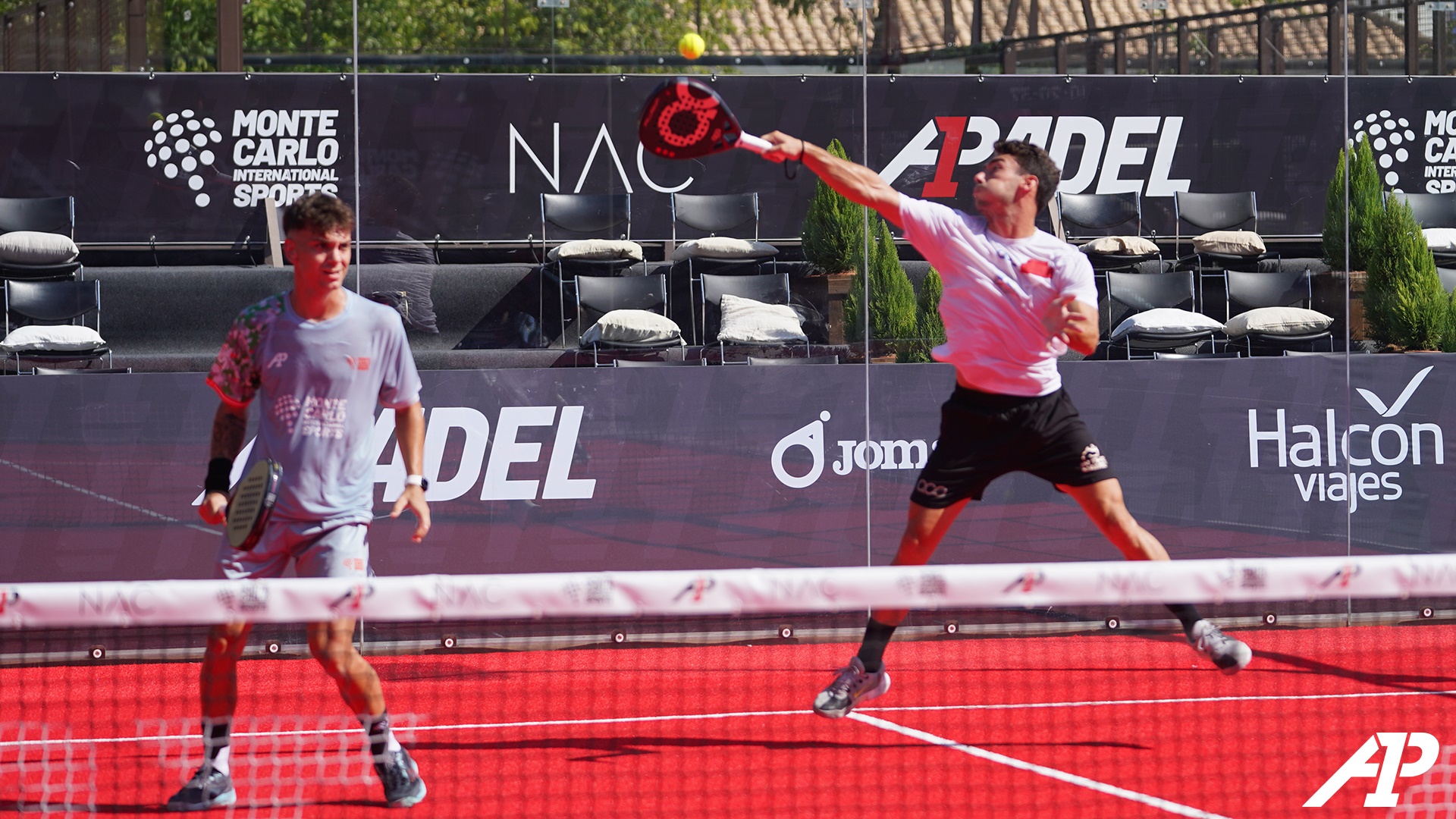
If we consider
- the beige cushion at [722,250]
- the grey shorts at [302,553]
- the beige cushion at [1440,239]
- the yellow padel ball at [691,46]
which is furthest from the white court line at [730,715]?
the yellow padel ball at [691,46]

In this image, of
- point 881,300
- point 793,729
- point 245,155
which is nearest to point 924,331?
point 881,300

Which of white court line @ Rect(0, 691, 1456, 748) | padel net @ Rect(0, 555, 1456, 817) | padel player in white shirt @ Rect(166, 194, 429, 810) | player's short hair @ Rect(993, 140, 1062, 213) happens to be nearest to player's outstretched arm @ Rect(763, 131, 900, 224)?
player's short hair @ Rect(993, 140, 1062, 213)

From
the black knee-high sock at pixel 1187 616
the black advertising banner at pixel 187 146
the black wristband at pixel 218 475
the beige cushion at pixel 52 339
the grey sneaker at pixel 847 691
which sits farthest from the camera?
the black advertising banner at pixel 187 146

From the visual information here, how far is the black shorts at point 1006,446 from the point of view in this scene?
197 inches

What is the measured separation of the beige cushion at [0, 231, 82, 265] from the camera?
7.24 metres

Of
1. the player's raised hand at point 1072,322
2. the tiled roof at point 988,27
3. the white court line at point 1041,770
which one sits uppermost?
the tiled roof at point 988,27

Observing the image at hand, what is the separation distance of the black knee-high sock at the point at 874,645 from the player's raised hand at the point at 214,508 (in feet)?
7.04

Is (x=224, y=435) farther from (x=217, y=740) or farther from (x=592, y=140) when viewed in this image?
(x=592, y=140)

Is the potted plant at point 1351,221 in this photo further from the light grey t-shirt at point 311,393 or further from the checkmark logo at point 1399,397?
the light grey t-shirt at point 311,393

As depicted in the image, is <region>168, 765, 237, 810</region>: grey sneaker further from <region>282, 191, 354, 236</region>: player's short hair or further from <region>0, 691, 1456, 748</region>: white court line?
<region>282, 191, 354, 236</region>: player's short hair

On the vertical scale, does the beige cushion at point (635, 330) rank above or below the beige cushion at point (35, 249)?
below

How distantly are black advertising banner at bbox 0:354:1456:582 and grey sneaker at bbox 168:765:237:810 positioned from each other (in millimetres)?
2664

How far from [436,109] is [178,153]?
1279 millimetres

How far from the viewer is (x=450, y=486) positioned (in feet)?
24.0
